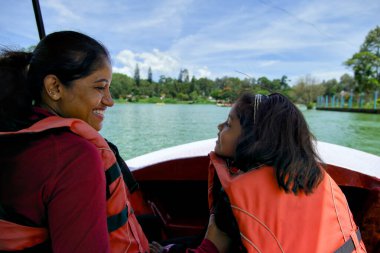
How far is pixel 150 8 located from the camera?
3.47 meters

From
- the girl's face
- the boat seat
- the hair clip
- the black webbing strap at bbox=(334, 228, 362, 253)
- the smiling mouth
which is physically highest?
the hair clip

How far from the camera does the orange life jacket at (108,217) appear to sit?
0.69 metres

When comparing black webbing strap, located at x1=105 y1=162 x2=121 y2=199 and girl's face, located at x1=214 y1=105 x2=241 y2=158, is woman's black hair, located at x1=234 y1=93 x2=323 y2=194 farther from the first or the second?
black webbing strap, located at x1=105 y1=162 x2=121 y2=199

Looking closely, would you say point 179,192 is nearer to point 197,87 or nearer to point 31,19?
point 31,19

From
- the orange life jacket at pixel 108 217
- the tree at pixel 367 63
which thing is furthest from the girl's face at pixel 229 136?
the tree at pixel 367 63

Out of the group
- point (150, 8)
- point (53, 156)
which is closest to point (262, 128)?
point (53, 156)

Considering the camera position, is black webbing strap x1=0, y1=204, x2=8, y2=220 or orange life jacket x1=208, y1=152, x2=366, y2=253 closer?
black webbing strap x1=0, y1=204, x2=8, y2=220

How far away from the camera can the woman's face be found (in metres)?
0.83

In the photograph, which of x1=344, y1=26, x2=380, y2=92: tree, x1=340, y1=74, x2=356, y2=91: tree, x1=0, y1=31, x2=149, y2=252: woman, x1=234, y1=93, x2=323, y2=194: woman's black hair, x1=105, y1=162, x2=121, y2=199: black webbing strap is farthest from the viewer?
x1=340, y1=74, x2=356, y2=91: tree

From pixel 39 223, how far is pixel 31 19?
6.74 ft

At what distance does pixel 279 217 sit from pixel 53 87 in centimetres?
70

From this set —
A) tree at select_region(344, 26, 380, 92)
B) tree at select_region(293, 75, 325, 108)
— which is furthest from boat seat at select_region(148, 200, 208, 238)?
tree at select_region(344, 26, 380, 92)

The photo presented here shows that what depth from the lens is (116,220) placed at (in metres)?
0.81

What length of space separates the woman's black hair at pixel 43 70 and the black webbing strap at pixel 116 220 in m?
0.33
